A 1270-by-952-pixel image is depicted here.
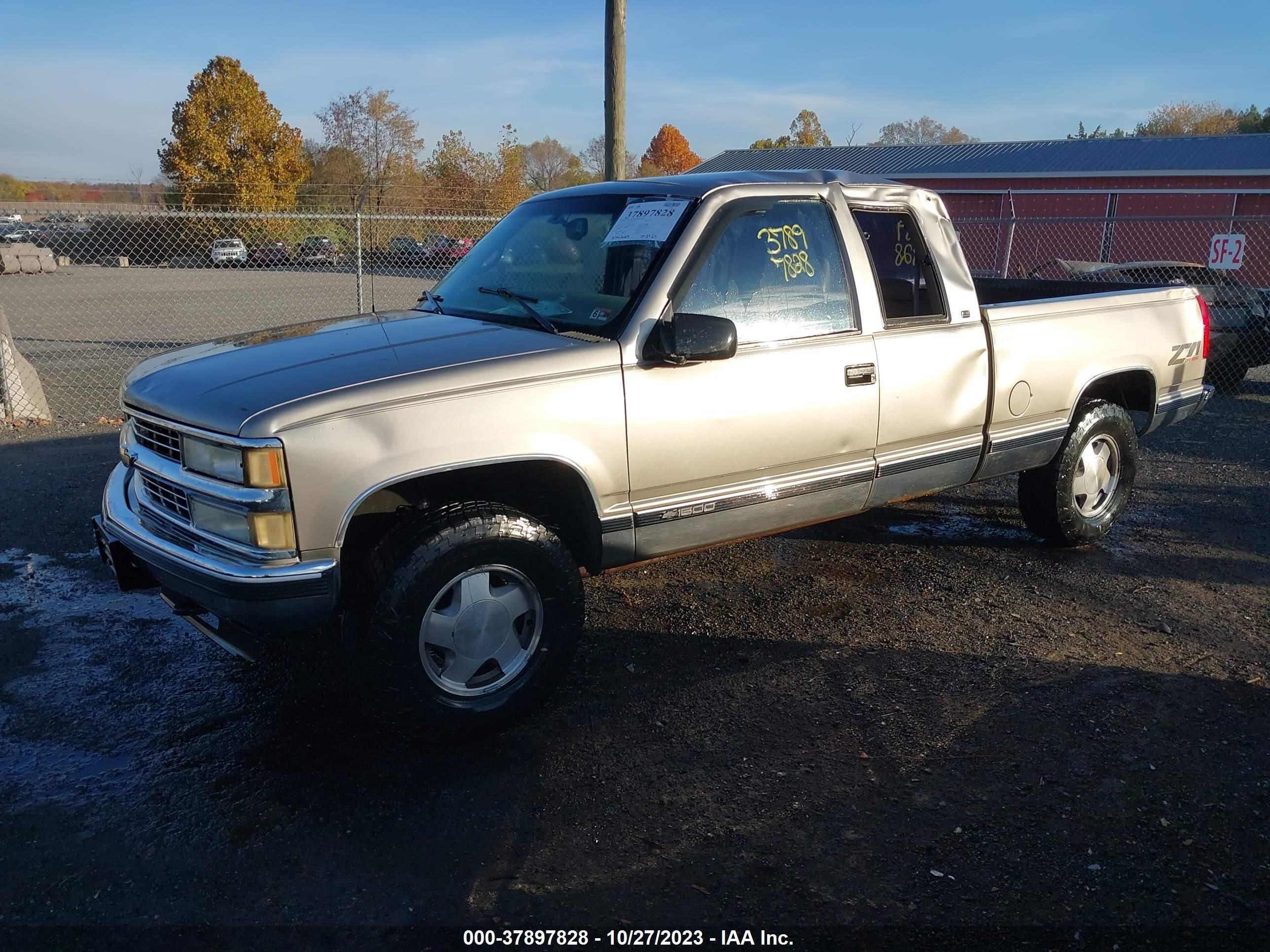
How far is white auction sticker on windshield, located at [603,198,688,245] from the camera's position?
398 centimetres

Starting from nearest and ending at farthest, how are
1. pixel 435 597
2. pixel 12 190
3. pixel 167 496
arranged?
1. pixel 435 597
2. pixel 167 496
3. pixel 12 190

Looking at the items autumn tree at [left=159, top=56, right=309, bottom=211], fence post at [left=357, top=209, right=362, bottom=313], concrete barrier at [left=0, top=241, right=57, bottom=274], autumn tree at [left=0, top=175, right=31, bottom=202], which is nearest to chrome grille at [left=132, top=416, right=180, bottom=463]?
fence post at [left=357, top=209, right=362, bottom=313]

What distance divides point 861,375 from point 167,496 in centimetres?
279

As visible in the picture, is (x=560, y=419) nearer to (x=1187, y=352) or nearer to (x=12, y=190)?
(x=1187, y=352)

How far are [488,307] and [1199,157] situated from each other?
31.8 m

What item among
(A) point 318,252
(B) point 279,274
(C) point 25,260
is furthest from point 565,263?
(C) point 25,260

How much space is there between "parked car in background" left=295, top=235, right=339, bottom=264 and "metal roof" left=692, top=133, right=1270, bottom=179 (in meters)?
11.0

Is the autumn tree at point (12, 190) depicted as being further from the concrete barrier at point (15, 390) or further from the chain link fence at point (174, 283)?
the concrete barrier at point (15, 390)

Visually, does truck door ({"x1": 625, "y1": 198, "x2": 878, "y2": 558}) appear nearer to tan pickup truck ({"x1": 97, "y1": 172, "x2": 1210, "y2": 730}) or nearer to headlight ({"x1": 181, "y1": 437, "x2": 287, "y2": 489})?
tan pickup truck ({"x1": 97, "y1": 172, "x2": 1210, "y2": 730})

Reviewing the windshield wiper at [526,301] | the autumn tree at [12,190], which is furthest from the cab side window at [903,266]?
the autumn tree at [12,190]

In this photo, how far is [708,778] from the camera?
3.39m

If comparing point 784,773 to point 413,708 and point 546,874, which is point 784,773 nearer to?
point 546,874

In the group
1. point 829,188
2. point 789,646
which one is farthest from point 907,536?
point 829,188

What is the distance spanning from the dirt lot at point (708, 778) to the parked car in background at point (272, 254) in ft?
65.6
